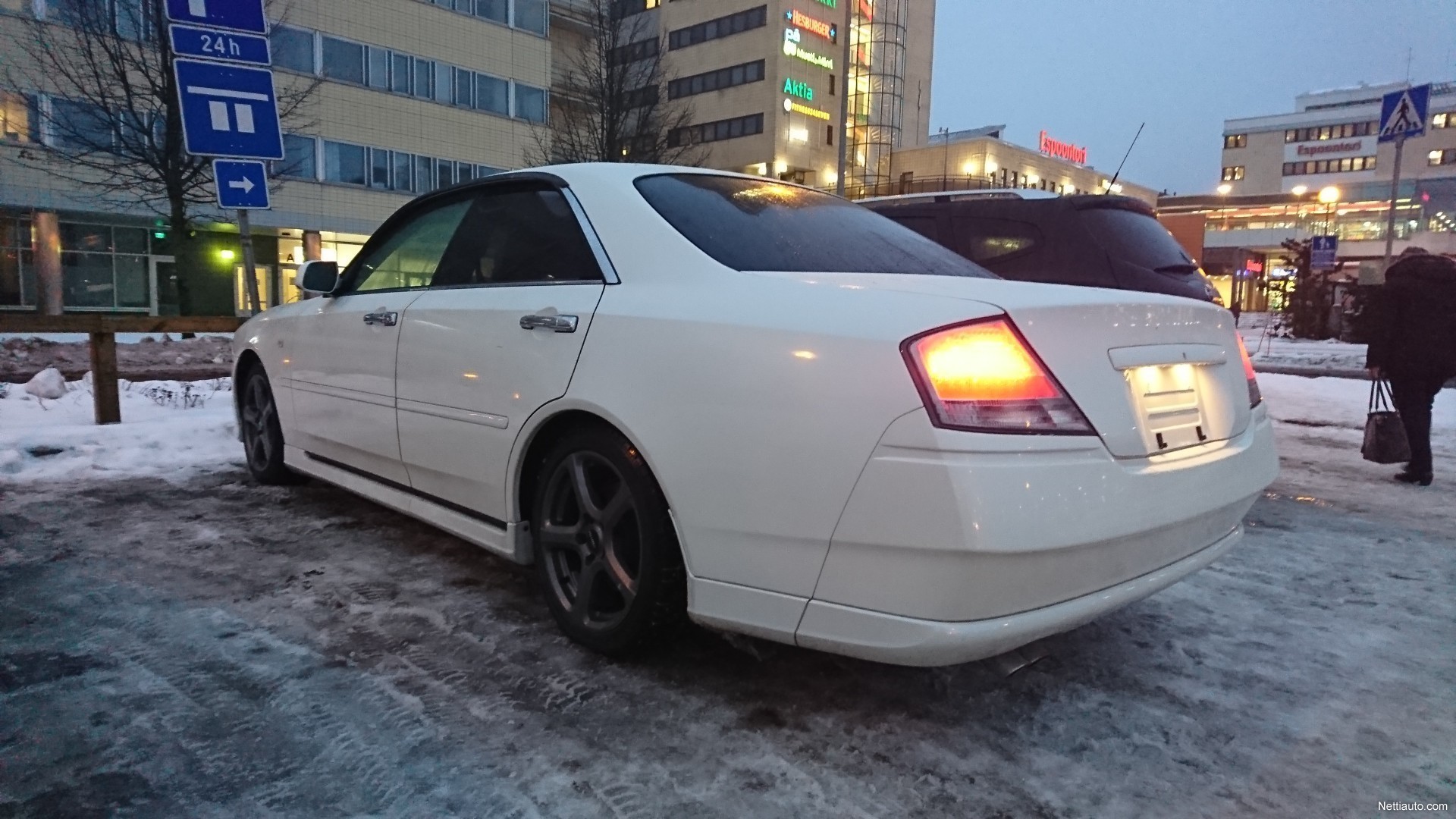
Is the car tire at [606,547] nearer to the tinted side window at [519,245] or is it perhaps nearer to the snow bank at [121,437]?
the tinted side window at [519,245]

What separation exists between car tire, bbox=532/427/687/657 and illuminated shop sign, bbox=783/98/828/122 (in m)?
48.6

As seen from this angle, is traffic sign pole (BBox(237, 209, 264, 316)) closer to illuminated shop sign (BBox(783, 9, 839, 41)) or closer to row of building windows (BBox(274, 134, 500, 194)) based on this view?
row of building windows (BBox(274, 134, 500, 194))

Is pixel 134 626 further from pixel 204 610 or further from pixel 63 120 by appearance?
pixel 63 120

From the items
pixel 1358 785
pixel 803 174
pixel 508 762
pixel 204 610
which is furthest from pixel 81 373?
pixel 803 174

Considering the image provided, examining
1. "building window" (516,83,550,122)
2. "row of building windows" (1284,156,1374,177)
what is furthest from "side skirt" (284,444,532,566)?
"row of building windows" (1284,156,1374,177)

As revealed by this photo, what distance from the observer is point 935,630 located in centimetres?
190

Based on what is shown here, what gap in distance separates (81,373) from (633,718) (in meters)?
9.20

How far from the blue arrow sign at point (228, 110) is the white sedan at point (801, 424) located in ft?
13.8

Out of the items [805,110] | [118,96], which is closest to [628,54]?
[118,96]

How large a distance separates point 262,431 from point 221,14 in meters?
3.52

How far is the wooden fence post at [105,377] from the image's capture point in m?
6.16

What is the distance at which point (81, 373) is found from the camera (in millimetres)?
8781

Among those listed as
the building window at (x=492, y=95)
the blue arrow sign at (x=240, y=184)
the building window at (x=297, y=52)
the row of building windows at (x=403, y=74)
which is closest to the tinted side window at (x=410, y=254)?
the blue arrow sign at (x=240, y=184)

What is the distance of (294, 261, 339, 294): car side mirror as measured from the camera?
4.08m
